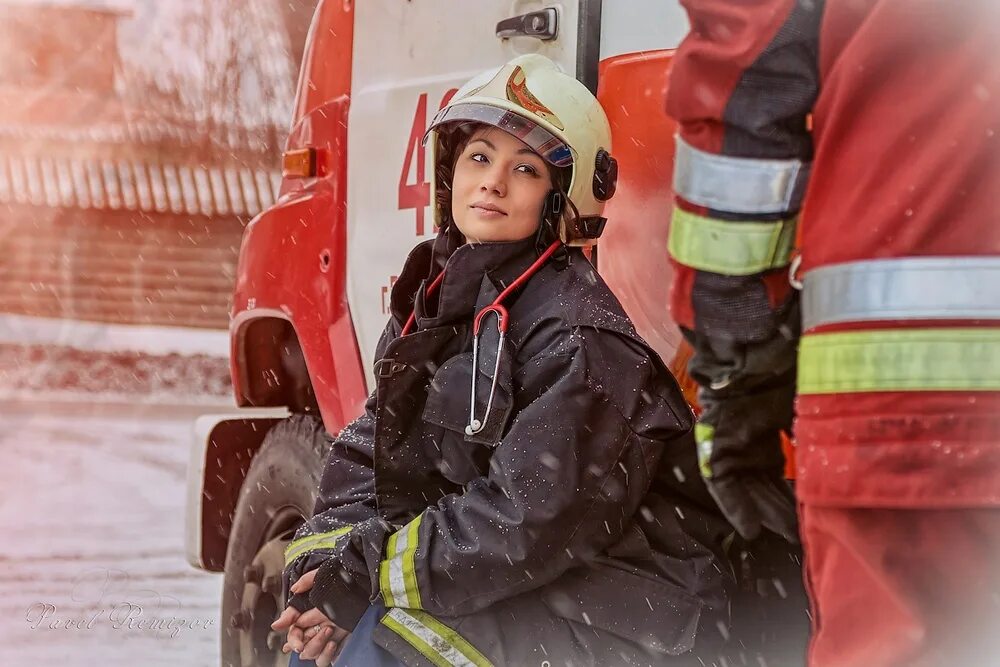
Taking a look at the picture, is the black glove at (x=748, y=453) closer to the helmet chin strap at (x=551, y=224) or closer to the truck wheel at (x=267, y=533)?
the helmet chin strap at (x=551, y=224)

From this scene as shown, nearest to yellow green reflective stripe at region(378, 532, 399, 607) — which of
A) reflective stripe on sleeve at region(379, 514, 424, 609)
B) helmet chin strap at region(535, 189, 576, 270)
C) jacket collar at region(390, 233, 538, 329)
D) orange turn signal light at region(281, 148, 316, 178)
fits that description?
reflective stripe on sleeve at region(379, 514, 424, 609)

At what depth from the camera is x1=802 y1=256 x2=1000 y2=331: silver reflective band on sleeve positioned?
4.33 ft

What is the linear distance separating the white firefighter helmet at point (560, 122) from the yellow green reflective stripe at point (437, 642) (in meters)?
0.69

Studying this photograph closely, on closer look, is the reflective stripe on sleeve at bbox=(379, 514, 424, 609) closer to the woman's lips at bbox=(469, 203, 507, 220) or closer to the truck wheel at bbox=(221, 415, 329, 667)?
the woman's lips at bbox=(469, 203, 507, 220)

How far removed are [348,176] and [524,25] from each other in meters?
0.93

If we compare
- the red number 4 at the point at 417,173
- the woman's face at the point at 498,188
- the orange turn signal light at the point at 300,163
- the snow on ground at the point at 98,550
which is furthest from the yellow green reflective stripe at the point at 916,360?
the snow on ground at the point at 98,550

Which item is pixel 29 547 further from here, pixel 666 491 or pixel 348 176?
pixel 666 491

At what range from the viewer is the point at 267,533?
3.71 meters

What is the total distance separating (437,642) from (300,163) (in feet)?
6.28

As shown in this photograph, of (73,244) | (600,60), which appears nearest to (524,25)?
(600,60)

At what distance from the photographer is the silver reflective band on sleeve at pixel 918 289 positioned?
4.33 ft

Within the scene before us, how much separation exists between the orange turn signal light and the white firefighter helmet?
1.29 meters

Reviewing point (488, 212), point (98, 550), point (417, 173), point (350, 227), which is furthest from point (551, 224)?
point (98, 550)

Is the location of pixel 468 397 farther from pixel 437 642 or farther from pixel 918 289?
pixel 918 289
